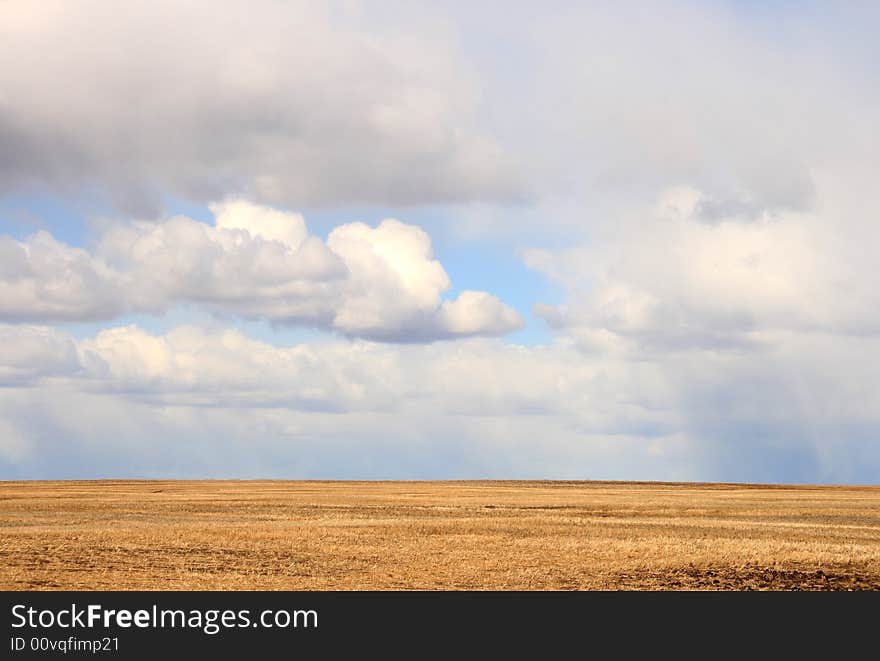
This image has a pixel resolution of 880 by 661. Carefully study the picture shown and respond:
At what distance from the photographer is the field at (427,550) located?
35.4m

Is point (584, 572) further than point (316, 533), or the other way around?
point (316, 533)

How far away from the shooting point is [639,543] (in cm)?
4659

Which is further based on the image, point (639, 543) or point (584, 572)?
point (639, 543)

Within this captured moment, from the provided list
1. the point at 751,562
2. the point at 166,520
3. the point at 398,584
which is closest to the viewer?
the point at 398,584

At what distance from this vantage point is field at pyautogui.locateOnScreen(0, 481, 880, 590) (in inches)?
1395

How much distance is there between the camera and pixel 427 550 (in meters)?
43.6
